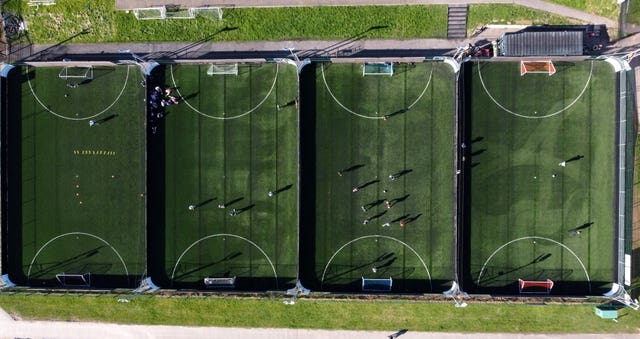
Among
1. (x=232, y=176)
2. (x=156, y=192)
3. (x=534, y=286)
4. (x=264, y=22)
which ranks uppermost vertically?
(x=264, y=22)

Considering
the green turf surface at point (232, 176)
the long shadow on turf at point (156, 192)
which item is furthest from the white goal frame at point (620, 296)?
the long shadow on turf at point (156, 192)

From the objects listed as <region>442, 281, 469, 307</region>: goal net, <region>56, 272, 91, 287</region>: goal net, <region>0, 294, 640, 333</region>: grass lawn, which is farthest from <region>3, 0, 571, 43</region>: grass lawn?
<region>0, 294, 640, 333</region>: grass lawn

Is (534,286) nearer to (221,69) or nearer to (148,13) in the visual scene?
(221,69)

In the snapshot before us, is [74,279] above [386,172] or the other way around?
the other way around

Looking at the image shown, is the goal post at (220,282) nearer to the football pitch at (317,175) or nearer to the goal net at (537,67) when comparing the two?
the football pitch at (317,175)

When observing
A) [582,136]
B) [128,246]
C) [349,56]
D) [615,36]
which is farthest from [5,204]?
[615,36]

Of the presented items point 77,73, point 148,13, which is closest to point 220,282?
point 77,73

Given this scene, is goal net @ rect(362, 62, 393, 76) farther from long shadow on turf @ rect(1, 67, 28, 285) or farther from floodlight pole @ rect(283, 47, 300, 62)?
long shadow on turf @ rect(1, 67, 28, 285)

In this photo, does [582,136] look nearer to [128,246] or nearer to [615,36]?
[615,36]
